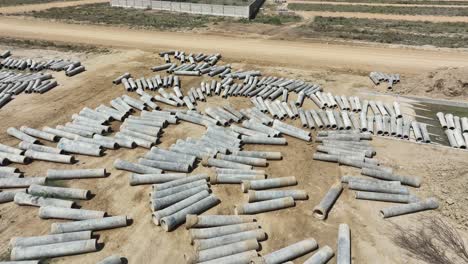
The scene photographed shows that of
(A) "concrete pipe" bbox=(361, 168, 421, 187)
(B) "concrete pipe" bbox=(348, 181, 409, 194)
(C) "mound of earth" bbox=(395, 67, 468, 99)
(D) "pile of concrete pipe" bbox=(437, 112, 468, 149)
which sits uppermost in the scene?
(C) "mound of earth" bbox=(395, 67, 468, 99)

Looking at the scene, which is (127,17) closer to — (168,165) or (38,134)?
(38,134)

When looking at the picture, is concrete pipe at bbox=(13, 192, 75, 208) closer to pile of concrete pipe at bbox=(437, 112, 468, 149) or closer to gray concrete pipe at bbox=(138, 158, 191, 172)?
gray concrete pipe at bbox=(138, 158, 191, 172)

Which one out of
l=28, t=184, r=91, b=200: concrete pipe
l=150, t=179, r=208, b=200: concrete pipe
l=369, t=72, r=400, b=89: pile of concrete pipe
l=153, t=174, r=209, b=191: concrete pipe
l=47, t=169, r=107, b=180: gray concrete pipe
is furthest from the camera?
l=369, t=72, r=400, b=89: pile of concrete pipe

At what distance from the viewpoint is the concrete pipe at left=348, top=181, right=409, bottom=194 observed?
674 inches

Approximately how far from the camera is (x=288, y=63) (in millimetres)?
35562

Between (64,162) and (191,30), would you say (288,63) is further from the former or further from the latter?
(64,162)

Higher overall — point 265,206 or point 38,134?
point 38,134

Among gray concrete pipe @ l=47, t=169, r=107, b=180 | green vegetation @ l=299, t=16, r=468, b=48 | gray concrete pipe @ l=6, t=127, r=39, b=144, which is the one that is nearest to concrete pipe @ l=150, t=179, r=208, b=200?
gray concrete pipe @ l=47, t=169, r=107, b=180

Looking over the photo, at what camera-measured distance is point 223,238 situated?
14.0m

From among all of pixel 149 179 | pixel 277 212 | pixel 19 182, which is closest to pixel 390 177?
pixel 277 212

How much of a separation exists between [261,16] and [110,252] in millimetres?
50339

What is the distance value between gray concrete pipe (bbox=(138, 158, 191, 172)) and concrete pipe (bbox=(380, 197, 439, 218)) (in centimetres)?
974

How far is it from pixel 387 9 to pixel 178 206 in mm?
65521

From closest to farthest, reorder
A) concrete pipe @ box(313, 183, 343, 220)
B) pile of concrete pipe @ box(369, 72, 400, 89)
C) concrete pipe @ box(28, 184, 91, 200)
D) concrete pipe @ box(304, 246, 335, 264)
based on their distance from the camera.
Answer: concrete pipe @ box(304, 246, 335, 264) < concrete pipe @ box(313, 183, 343, 220) < concrete pipe @ box(28, 184, 91, 200) < pile of concrete pipe @ box(369, 72, 400, 89)
